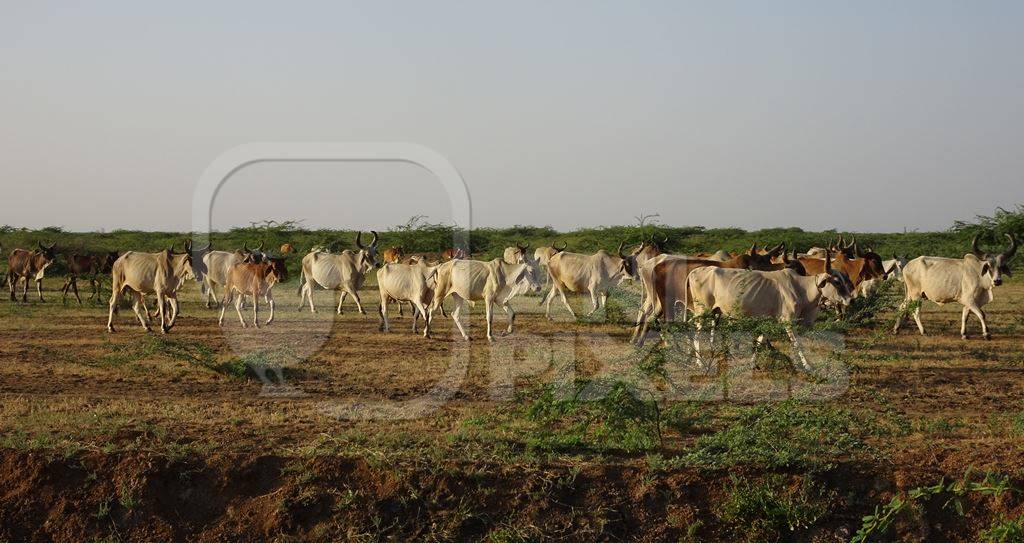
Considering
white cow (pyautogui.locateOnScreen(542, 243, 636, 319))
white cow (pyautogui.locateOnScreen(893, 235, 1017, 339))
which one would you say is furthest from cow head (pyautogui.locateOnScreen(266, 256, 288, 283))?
white cow (pyautogui.locateOnScreen(893, 235, 1017, 339))

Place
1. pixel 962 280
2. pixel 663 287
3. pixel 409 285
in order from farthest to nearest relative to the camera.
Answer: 1. pixel 409 285
2. pixel 962 280
3. pixel 663 287

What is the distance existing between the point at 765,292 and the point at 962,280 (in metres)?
5.35

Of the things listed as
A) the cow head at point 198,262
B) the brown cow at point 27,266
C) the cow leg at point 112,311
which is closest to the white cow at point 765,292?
the cow leg at point 112,311

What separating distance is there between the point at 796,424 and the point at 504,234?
39809 millimetres

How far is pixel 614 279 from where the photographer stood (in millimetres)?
20203

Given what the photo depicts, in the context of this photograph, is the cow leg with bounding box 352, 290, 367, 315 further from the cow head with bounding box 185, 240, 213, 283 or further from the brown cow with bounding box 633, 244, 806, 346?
the brown cow with bounding box 633, 244, 806, 346

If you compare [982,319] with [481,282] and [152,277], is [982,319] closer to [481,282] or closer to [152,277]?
[481,282]

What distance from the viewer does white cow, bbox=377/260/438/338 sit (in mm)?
17500

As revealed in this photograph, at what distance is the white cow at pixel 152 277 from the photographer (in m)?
17.9

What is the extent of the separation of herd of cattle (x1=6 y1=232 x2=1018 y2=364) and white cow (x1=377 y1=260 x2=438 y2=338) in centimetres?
2

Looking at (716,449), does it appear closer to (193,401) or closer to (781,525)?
(781,525)

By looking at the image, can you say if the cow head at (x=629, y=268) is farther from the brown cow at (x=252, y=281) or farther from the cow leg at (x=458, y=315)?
the brown cow at (x=252, y=281)

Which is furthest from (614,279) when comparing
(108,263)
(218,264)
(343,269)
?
(108,263)

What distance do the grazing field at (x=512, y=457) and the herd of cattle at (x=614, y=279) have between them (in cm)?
188
